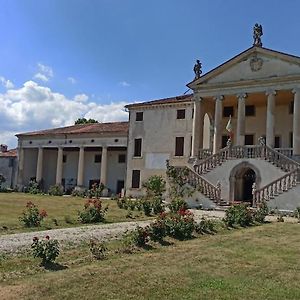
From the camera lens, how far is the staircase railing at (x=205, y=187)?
3042 cm

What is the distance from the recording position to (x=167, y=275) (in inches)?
395

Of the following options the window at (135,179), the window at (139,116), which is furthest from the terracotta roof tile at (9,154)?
the window at (139,116)

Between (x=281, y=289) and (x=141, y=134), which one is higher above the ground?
(x=141, y=134)

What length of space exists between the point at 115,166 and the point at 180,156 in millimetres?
9649

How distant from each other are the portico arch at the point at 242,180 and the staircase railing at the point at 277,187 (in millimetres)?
2825

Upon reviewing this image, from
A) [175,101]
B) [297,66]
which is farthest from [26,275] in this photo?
[175,101]

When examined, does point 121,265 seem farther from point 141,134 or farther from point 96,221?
point 141,134

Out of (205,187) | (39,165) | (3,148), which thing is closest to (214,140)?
(205,187)

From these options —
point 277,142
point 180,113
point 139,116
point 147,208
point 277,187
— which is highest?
point 180,113

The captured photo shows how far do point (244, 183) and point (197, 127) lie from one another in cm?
594

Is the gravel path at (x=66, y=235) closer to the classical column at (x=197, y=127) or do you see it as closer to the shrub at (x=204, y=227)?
the shrub at (x=204, y=227)

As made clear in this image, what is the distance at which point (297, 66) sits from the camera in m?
33.2

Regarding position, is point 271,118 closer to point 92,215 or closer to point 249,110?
point 249,110

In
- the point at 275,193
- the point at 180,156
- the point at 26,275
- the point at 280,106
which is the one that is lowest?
the point at 26,275
